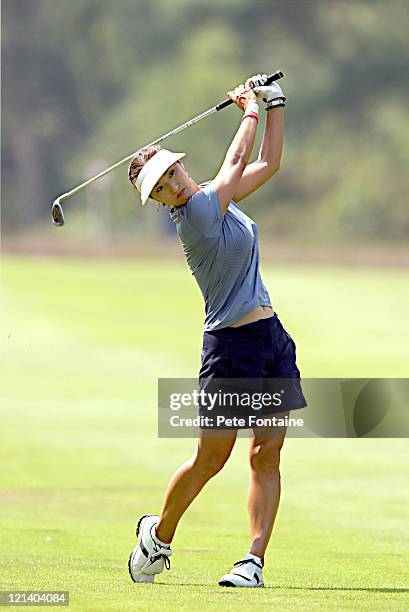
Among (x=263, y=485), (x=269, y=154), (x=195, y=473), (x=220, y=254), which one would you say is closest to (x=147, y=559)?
(x=195, y=473)

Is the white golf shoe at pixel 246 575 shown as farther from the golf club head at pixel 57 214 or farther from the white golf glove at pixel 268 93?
the white golf glove at pixel 268 93

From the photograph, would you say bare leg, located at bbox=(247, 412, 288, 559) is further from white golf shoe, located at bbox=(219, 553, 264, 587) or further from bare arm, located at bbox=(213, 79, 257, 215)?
bare arm, located at bbox=(213, 79, 257, 215)

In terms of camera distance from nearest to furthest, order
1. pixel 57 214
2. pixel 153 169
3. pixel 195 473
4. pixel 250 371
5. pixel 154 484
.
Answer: pixel 153 169 → pixel 250 371 → pixel 195 473 → pixel 57 214 → pixel 154 484

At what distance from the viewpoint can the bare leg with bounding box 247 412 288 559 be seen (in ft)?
20.0

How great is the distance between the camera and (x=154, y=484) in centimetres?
1009

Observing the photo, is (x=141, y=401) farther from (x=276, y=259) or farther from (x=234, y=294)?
(x=276, y=259)

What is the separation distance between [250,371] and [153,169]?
861mm

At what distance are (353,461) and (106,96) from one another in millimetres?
69394

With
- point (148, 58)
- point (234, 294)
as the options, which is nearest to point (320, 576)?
point (234, 294)

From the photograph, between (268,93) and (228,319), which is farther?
(268,93)

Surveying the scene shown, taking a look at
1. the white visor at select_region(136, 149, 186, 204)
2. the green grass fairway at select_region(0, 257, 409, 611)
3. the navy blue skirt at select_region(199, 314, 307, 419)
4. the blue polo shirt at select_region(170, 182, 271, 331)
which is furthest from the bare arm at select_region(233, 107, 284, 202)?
the green grass fairway at select_region(0, 257, 409, 611)

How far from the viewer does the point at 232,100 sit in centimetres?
627

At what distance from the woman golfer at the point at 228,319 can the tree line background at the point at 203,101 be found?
6011 centimetres

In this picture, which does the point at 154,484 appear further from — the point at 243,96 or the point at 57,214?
the point at 243,96
